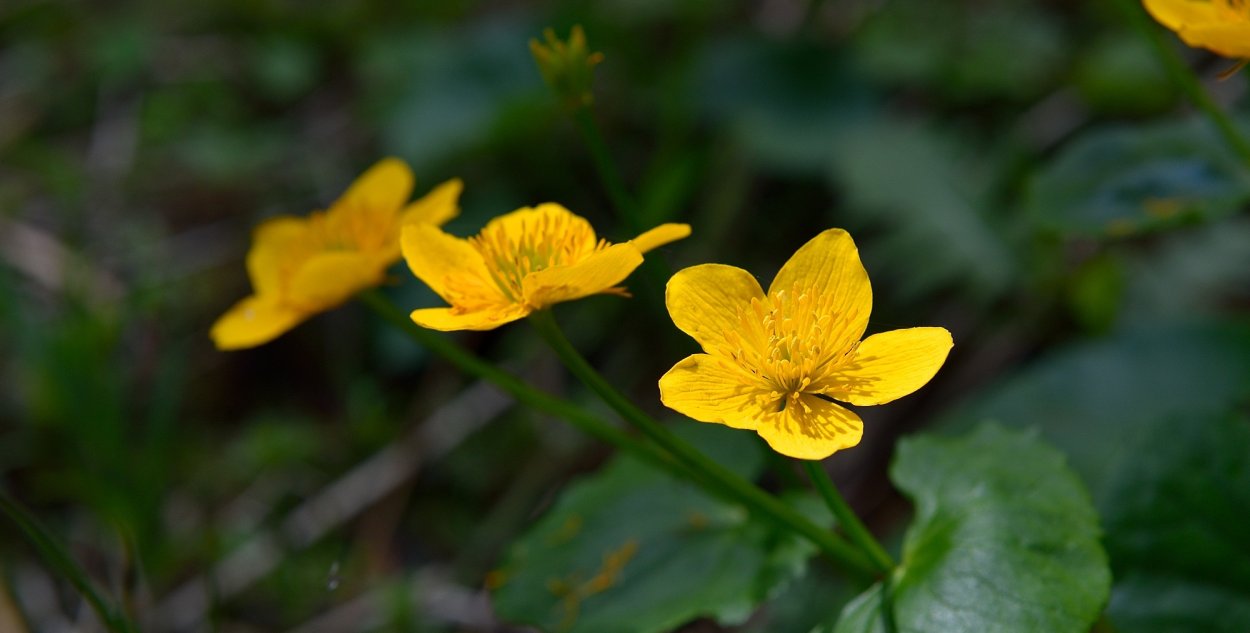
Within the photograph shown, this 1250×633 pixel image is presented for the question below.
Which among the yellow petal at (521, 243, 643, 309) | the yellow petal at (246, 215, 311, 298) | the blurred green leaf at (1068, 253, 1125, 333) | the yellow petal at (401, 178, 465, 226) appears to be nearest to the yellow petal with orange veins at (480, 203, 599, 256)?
the yellow petal at (521, 243, 643, 309)

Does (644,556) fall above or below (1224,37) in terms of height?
below

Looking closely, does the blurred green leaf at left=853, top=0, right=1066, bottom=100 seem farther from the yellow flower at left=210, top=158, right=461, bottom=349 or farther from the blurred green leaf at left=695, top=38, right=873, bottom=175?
the yellow flower at left=210, top=158, right=461, bottom=349

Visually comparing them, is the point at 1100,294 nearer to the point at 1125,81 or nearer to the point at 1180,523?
the point at 1125,81

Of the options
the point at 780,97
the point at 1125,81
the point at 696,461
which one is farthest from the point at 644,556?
the point at 1125,81

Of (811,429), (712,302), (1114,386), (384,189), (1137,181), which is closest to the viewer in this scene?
(811,429)

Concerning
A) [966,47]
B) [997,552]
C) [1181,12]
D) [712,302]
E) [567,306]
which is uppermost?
[1181,12]

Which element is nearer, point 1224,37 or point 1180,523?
point 1224,37

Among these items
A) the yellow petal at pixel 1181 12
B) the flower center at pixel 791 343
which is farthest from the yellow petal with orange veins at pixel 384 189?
the yellow petal at pixel 1181 12
